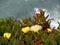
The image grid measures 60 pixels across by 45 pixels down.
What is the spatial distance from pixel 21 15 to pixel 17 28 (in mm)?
5002

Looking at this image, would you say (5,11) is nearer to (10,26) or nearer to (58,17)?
(58,17)

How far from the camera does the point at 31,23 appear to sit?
307 cm

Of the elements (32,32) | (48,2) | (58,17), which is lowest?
(32,32)

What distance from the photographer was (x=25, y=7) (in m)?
8.38

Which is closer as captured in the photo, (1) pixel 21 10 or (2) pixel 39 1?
(1) pixel 21 10

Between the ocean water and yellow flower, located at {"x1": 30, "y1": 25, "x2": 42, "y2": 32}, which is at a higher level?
the ocean water

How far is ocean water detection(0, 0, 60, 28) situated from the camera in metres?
8.00

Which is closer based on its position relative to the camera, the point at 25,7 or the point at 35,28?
the point at 35,28

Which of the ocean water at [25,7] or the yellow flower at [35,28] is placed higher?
the ocean water at [25,7]

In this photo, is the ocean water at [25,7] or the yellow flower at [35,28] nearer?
the yellow flower at [35,28]

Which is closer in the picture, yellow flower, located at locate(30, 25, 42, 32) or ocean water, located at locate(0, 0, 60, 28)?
yellow flower, located at locate(30, 25, 42, 32)

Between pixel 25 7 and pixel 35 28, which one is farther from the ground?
pixel 25 7

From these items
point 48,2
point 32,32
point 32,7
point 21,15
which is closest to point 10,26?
point 32,32

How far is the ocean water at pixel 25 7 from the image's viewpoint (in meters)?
8.00
